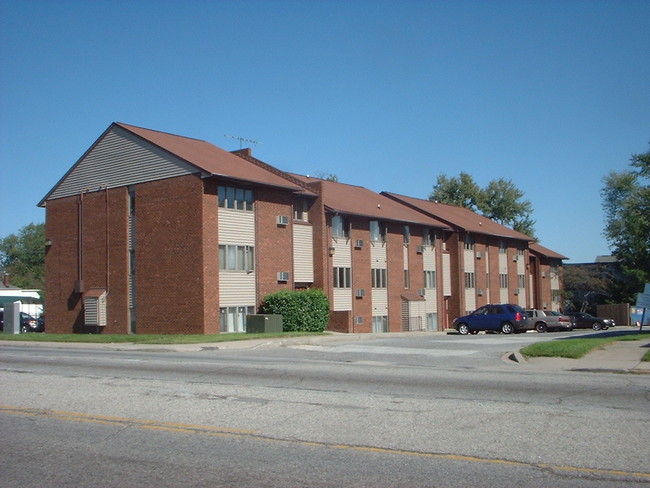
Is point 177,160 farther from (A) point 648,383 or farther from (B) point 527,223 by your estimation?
(B) point 527,223

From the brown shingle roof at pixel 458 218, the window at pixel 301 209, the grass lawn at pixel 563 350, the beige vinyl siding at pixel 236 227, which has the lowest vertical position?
the grass lawn at pixel 563 350

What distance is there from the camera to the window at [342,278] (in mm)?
41625

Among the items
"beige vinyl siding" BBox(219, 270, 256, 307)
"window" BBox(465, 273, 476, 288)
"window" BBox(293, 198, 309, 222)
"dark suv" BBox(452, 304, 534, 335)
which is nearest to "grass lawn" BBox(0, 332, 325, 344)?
"beige vinyl siding" BBox(219, 270, 256, 307)

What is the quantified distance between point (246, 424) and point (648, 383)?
7930 millimetres

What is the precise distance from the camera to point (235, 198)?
1396 inches

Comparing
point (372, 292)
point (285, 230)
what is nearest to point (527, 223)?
point (372, 292)

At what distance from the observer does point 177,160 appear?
34750mm

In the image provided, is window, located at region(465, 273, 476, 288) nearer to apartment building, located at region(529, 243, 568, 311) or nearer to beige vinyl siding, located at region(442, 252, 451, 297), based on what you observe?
beige vinyl siding, located at region(442, 252, 451, 297)

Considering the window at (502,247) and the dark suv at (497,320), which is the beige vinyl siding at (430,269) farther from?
the window at (502,247)

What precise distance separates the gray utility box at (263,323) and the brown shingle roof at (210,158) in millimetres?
6762

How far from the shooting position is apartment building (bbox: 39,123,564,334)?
1346 inches

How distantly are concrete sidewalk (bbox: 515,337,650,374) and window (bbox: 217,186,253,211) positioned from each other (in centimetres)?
1909

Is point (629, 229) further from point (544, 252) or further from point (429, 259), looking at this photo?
point (429, 259)

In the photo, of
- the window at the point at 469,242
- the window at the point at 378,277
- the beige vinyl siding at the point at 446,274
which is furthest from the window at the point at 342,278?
the window at the point at 469,242
